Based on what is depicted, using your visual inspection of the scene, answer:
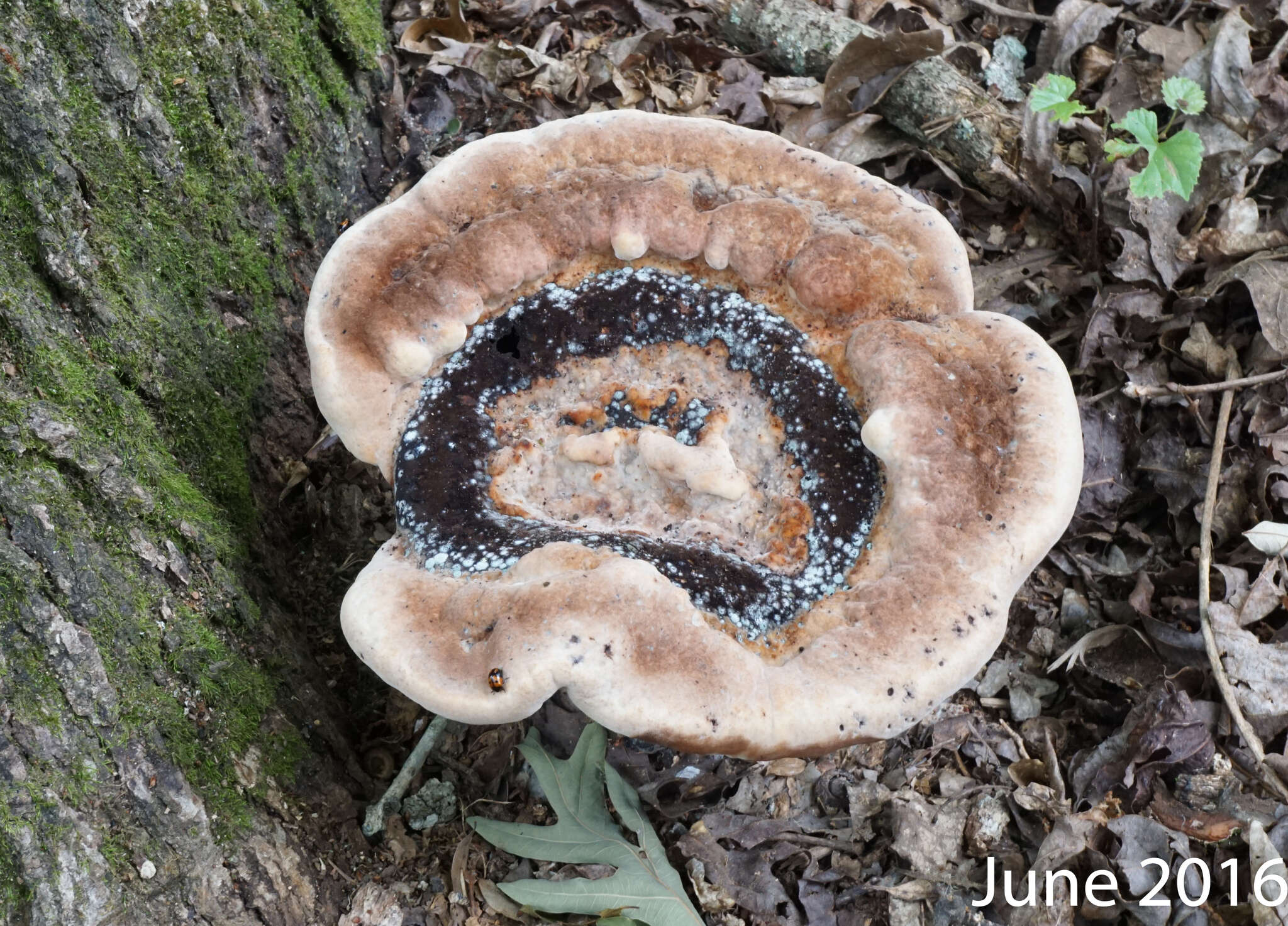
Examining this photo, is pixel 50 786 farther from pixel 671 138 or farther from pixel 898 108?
pixel 898 108

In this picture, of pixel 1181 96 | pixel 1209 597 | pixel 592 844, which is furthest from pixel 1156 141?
pixel 592 844

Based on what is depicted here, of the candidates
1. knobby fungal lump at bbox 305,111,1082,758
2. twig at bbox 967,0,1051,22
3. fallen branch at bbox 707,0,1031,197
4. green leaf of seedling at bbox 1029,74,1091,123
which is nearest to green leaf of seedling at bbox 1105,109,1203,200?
green leaf of seedling at bbox 1029,74,1091,123

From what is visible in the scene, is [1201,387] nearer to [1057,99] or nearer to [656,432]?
[1057,99]

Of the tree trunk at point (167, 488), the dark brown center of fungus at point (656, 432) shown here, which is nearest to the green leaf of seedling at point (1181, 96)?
the dark brown center of fungus at point (656, 432)

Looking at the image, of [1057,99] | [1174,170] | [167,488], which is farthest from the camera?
[1057,99]

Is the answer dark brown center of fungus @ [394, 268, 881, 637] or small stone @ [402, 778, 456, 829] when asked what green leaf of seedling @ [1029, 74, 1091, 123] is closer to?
dark brown center of fungus @ [394, 268, 881, 637]

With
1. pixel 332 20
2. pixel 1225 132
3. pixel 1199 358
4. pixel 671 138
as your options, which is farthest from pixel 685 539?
pixel 1225 132
